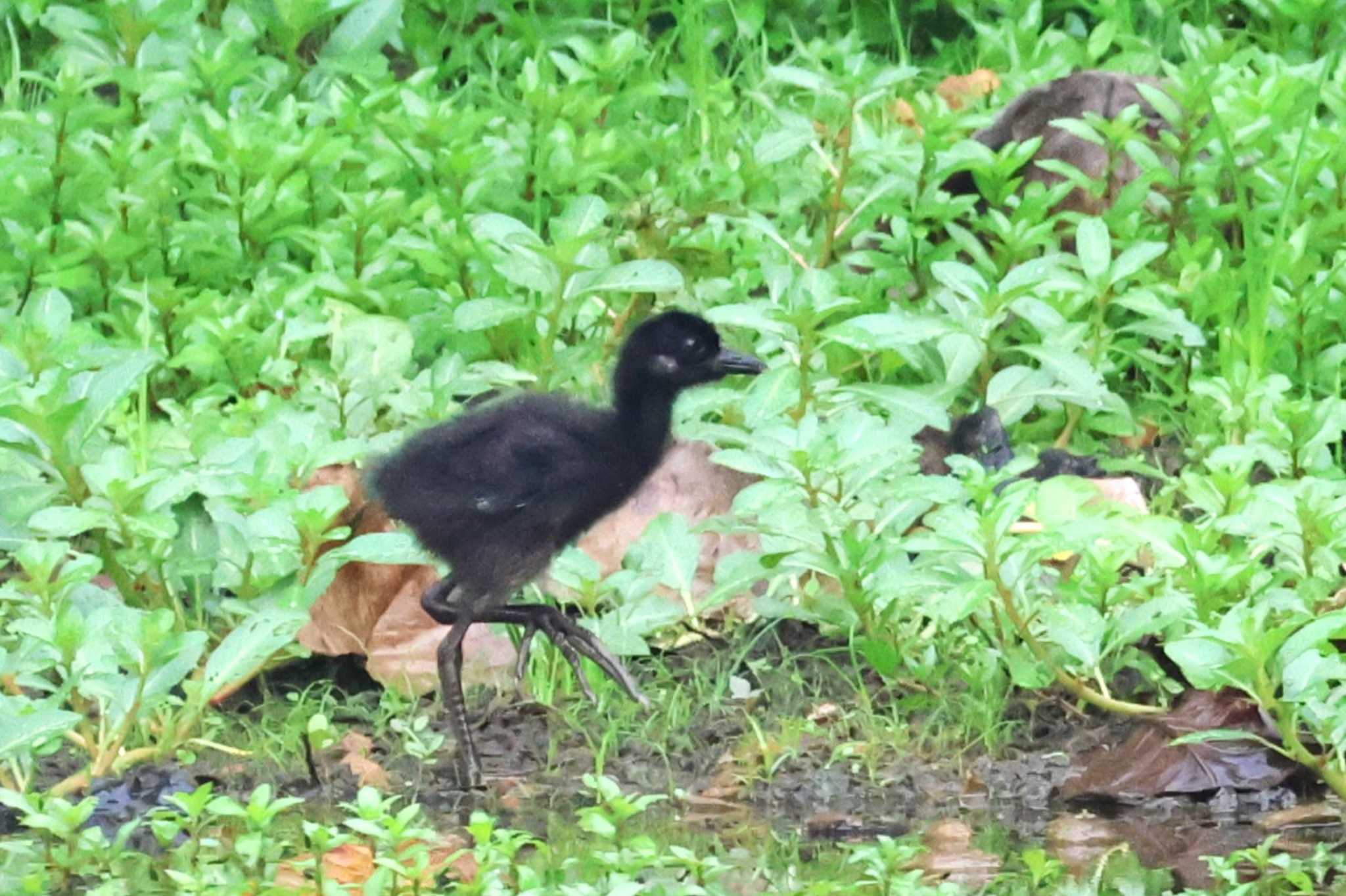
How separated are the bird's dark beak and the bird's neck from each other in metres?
0.15

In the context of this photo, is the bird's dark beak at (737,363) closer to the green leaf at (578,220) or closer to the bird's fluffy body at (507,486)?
the bird's fluffy body at (507,486)

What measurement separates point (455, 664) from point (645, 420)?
0.69m

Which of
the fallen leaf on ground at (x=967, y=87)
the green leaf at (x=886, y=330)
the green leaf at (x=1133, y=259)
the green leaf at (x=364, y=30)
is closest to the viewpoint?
the green leaf at (x=886, y=330)

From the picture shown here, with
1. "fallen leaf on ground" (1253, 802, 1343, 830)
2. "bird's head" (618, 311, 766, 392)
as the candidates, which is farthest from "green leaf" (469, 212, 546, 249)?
"fallen leaf on ground" (1253, 802, 1343, 830)

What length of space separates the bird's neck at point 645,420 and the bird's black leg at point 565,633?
1.30 feet

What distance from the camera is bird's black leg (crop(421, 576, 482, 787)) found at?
200 inches

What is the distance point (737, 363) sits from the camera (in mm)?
5504

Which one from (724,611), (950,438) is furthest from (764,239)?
(724,611)

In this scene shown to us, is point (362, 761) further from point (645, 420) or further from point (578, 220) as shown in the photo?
point (578, 220)

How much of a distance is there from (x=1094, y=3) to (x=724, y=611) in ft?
14.0

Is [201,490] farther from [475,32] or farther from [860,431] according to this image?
[475,32]

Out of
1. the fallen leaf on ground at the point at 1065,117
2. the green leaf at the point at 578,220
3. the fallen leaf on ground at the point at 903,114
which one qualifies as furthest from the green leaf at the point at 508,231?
the fallen leaf on ground at the point at 903,114

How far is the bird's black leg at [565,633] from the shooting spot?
5.21 m

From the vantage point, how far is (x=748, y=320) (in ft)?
19.0
